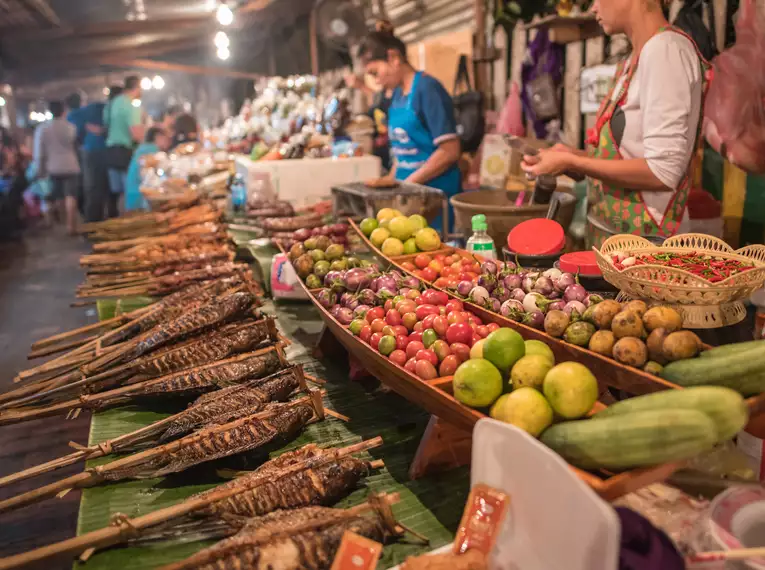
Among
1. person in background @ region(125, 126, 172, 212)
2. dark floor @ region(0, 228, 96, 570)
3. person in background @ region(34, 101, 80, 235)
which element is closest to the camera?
dark floor @ region(0, 228, 96, 570)

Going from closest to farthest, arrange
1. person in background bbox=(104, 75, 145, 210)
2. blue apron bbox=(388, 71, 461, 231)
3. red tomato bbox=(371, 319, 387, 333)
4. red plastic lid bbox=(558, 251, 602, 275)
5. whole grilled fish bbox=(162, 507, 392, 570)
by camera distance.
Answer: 1. whole grilled fish bbox=(162, 507, 392, 570)
2. red tomato bbox=(371, 319, 387, 333)
3. red plastic lid bbox=(558, 251, 602, 275)
4. blue apron bbox=(388, 71, 461, 231)
5. person in background bbox=(104, 75, 145, 210)

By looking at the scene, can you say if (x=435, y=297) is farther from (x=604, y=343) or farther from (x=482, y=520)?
(x=482, y=520)

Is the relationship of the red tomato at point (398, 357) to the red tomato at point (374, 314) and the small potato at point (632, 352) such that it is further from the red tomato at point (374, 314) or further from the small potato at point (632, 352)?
the small potato at point (632, 352)

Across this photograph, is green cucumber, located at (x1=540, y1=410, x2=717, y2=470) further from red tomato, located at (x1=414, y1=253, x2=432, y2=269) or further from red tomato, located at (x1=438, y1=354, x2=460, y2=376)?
red tomato, located at (x1=414, y1=253, x2=432, y2=269)

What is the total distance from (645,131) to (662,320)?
138 centimetres

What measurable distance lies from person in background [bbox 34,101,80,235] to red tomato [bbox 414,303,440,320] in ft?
45.7

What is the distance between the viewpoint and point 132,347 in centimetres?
302

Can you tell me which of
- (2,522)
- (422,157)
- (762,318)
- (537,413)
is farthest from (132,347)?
(422,157)

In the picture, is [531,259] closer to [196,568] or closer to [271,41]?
[196,568]

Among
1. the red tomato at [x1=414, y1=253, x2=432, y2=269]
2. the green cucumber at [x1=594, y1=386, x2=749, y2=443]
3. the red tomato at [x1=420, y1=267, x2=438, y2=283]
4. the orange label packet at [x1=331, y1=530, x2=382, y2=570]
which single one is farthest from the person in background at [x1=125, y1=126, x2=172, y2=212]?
the green cucumber at [x1=594, y1=386, x2=749, y2=443]

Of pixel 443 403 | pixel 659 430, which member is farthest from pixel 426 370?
pixel 659 430

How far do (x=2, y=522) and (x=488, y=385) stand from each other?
3441mm

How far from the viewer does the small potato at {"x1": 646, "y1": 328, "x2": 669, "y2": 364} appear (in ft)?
5.78

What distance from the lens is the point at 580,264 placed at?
246cm
